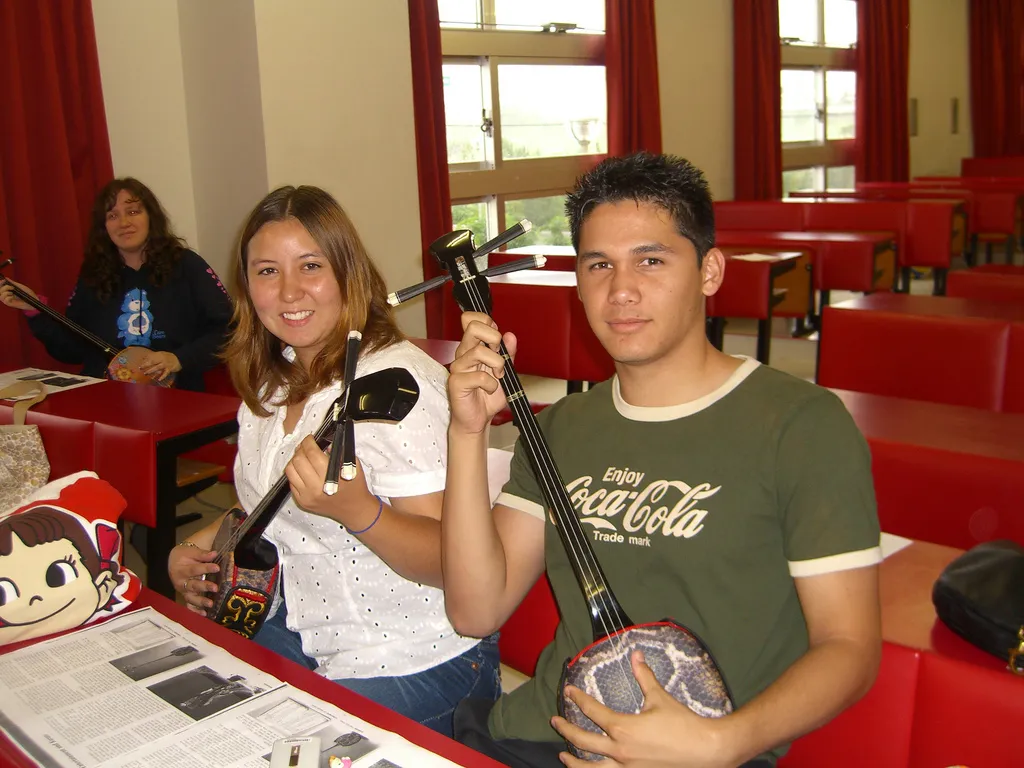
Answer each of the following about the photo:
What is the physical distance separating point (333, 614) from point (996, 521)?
115 centimetres

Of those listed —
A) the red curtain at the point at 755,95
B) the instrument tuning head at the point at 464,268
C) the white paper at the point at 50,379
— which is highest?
the red curtain at the point at 755,95

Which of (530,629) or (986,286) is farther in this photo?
(986,286)

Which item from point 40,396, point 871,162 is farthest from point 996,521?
point 871,162

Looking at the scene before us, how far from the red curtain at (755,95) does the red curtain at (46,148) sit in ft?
16.0

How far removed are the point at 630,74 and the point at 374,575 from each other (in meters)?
5.38

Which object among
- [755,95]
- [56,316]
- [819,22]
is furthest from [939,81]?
[56,316]

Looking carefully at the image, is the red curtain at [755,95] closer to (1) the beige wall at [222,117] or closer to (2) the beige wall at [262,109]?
(2) the beige wall at [262,109]

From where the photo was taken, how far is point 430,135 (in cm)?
472

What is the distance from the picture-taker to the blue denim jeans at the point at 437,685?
134 cm

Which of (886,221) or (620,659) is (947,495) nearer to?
(620,659)

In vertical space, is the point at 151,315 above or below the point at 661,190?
below

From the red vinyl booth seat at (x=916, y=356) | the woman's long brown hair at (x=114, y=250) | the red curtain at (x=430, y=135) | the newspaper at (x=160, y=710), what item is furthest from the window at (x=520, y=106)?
the newspaper at (x=160, y=710)

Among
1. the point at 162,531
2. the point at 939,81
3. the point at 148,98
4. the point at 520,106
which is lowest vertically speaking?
the point at 162,531

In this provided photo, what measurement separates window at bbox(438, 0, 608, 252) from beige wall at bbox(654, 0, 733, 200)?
0.62 metres
